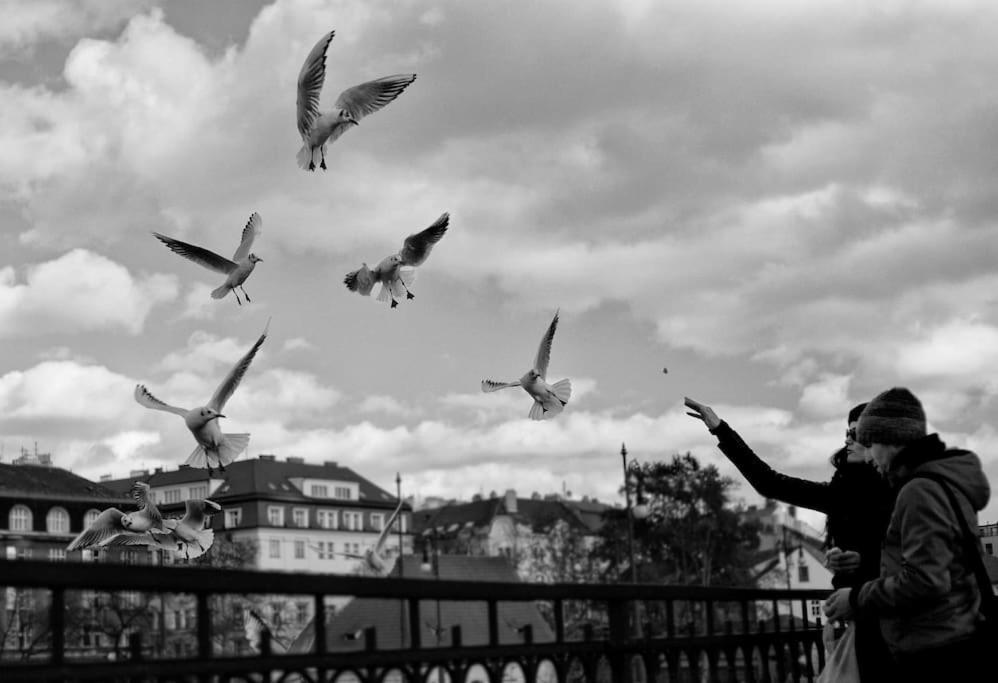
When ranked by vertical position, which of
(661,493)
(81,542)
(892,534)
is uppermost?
(661,493)

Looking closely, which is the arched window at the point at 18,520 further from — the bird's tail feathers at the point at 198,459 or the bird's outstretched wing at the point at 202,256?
the bird's tail feathers at the point at 198,459

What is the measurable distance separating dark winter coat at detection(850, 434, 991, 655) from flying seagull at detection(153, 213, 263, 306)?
18.3 feet

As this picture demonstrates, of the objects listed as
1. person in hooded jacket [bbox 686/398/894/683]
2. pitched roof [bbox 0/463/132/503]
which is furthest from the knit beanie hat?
pitched roof [bbox 0/463/132/503]

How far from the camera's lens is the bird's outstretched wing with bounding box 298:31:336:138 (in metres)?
8.27

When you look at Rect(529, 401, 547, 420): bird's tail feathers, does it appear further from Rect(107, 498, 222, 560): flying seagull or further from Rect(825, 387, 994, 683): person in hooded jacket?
Rect(825, 387, 994, 683): person in hooded jacket

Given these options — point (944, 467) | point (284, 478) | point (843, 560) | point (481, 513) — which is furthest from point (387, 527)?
point (481, 513)

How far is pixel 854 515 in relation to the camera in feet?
17.1

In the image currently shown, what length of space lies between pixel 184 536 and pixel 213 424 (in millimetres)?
1101

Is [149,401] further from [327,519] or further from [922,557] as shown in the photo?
[327,519]

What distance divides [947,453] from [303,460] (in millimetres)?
93712

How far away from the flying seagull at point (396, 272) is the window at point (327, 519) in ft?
275

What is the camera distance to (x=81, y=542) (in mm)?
7523

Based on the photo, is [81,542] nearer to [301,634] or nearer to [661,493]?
[301,634]

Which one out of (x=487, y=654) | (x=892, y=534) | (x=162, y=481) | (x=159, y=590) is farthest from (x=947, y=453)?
(x=162, y=481)
